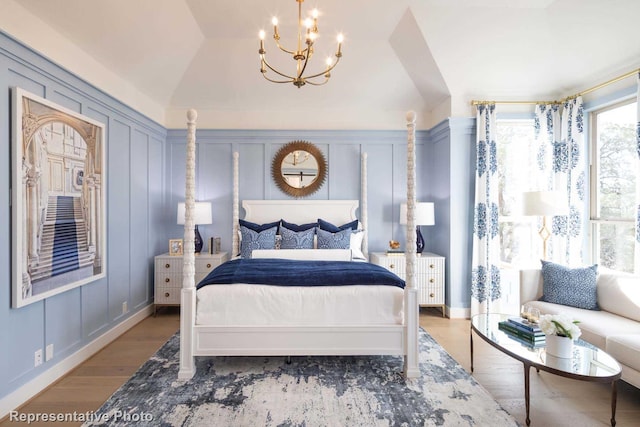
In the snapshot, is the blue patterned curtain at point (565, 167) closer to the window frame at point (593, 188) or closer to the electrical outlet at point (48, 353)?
the window frame at point (593, 188)

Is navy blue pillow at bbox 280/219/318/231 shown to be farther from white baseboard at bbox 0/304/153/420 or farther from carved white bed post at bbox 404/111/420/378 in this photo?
white baseboard at bbox 0/304/153/420

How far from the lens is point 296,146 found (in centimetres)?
469

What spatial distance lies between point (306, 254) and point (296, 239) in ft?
1.15

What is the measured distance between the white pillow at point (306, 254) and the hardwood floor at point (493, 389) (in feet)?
4.54

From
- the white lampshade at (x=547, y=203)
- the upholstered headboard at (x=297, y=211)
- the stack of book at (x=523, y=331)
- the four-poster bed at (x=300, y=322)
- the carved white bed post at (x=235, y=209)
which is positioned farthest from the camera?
the upholstered headboard at (x=297, y=211)

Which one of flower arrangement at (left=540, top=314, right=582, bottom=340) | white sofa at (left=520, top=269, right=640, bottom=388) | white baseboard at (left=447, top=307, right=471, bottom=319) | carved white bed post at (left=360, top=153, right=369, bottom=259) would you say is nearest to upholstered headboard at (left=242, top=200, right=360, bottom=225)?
carved white bed post at (left=360, top=153, right=369, bottom=259)

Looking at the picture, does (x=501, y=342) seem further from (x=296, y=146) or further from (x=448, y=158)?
(x=296, y=146)

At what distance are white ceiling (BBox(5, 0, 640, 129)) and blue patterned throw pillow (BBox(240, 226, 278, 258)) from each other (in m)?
1.69

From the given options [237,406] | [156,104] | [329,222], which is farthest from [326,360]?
[156,104]

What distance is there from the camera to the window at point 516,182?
13.7 feet

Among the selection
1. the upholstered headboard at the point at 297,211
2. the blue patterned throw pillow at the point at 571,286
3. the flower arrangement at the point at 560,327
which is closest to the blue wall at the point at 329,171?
the upholstered headboard at the point at 297,211

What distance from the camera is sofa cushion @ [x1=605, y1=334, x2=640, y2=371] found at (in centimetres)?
214

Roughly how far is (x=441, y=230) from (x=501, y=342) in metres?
2.22

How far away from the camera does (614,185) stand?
356 centimetres
